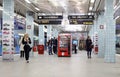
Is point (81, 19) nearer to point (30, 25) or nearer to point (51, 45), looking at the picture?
point (51, 45)

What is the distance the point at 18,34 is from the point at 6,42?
44.4 feet

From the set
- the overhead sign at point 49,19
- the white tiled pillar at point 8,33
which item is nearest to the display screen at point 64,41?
the overhead sign at point 49,19

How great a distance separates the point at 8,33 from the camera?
18812 mm

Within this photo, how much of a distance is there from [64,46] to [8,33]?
322 inches

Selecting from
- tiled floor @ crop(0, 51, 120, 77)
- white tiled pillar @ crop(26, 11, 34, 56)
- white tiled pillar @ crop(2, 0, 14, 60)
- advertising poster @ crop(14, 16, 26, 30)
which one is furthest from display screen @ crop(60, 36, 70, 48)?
tiled floor @ crop(0, 51, 120, 77)

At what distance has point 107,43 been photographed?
1820cm

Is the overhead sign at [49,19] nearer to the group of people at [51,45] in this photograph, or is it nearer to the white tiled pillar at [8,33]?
the group of people at [51,45]

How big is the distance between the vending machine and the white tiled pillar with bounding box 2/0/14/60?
7738 millimetres

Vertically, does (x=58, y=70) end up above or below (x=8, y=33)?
below

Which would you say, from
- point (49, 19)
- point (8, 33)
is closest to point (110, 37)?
point (8, 33)

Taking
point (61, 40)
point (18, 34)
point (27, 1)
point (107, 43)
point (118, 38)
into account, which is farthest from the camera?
point (118, 38)

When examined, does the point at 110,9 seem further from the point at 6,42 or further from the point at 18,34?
the point at 18,34

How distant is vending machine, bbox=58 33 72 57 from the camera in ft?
84.8

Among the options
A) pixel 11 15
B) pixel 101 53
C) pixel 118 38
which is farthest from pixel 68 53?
pixel 118 38
